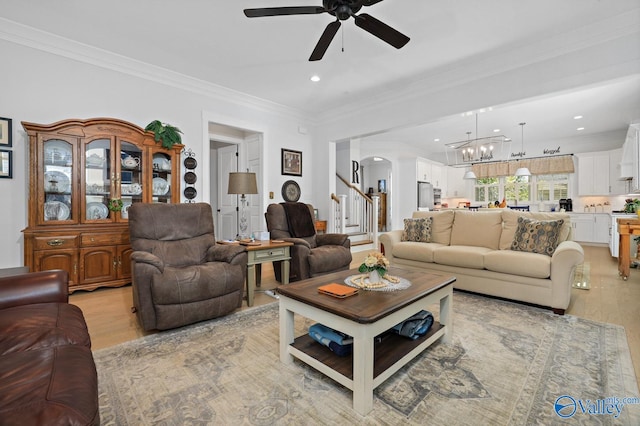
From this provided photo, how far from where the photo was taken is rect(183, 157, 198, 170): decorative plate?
4.46 meters

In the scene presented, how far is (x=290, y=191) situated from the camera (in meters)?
5.83

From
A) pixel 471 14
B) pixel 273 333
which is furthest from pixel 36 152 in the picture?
pixel 471 14

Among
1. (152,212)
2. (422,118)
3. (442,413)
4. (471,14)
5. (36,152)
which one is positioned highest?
(471,14)

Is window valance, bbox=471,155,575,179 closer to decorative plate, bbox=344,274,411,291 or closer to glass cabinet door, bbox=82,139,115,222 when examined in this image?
decorative plate, bbox=344,274,411,291

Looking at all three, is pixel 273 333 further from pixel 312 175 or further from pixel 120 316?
pixel 312 175

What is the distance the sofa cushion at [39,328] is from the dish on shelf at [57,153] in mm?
2384

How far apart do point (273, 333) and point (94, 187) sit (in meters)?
2.84

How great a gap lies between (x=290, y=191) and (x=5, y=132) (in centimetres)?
380

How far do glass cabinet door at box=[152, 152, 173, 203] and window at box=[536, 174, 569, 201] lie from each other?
8978 mm

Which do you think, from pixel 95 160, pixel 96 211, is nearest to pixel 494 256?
pixel 96 211

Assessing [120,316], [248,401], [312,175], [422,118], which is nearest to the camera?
[248,401]

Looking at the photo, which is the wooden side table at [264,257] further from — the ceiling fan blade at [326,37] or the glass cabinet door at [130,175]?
the ceiling fan blade at [326,37]

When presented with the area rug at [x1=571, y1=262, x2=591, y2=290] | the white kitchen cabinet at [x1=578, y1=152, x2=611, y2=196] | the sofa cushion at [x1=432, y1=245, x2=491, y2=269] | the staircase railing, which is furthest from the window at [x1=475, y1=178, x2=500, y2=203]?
the sofa cushion at [x1=432, y1=245, x2=491, y2=269]

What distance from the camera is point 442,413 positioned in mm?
1521
